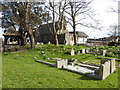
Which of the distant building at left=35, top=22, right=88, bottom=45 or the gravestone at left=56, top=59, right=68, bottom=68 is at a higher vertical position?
the distant building at left=35, top=22, right=88, bottom=45

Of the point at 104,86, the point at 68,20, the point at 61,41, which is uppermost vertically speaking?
the point at 68,20

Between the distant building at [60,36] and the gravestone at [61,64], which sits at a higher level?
the distant building at [60,36]

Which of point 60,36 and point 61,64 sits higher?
point 60,36

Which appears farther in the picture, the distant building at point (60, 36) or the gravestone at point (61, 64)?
the distant building at point (60, 36)

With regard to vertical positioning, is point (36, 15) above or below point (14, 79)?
above

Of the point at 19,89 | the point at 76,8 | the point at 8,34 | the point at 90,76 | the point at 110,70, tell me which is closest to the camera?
the point at 19,89

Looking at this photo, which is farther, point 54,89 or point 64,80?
point 64,80

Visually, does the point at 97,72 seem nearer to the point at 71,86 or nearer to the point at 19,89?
the point at 71,86

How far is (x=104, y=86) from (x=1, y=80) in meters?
4.85

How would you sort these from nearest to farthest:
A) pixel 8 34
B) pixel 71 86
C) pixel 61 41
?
pixel 71 86 → pixel 8 34 → pixel 61 41

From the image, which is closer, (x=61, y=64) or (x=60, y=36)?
(x=61, y=64)

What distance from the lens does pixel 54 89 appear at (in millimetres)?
4434

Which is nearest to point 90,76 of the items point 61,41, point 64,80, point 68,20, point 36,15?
point 64,80

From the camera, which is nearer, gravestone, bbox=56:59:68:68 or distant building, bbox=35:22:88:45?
gravestone, bbox=56:59:68:68
